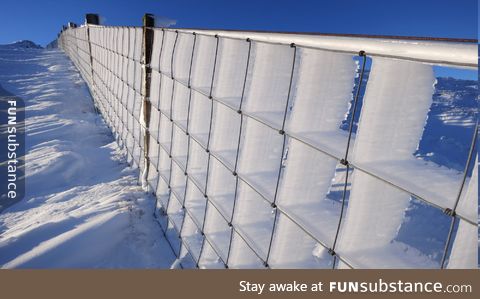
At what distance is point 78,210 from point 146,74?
5.61 feet

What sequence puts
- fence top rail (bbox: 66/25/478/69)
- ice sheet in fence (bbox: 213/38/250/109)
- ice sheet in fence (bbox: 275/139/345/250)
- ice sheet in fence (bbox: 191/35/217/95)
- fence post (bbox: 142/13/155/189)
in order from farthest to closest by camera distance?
fence post (bbox: 142/13/155/189)
ice sheet in fence (bbox: 191/35/217/95)
ice sheet in fence (bbox: 213/38/250/109)
ice sheet in fence (bbox: 275/139/345/250)
fence top rail (bbox: 66/25/478/69)

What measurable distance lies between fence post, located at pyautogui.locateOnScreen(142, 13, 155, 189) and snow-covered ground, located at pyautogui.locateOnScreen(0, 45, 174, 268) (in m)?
0.55

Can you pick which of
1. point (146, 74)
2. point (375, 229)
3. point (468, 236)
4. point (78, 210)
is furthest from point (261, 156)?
point (78, 210)

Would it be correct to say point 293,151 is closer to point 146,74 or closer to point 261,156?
point 261,156

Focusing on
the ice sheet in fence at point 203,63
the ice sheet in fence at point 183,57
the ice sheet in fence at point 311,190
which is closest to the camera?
the ice sheet in fence at point 311,190

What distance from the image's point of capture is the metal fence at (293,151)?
1235 millimetres

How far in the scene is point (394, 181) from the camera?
1.26 metres

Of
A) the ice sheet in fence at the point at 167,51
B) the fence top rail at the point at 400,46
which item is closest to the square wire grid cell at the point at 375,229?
the fence top rail at the point at 400,46

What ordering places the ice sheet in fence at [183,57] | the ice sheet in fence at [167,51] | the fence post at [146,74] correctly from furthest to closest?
1. the fence post at [146,74]
2. the ice sheet in fence at [167,51]
3. the ice sheet in fence at [183,57]

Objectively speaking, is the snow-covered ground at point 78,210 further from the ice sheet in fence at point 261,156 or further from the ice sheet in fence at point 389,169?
the ice sheet in fence at point 389,169

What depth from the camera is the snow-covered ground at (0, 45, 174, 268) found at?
298 centimetres

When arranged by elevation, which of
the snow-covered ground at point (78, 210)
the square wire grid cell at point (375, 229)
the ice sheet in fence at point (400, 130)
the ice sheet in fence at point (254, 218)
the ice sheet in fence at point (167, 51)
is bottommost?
the snow-covered ground at point (78, 210)

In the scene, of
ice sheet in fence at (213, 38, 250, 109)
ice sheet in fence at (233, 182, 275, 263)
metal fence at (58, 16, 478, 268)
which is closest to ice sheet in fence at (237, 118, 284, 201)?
metal fence at (58, 16, 478, 268)

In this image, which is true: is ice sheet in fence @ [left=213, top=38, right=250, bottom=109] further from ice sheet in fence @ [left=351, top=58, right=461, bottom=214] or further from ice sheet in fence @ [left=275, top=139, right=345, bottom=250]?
ice sheet in fence @ [left=351, top=58, right=461, bottom=214]
